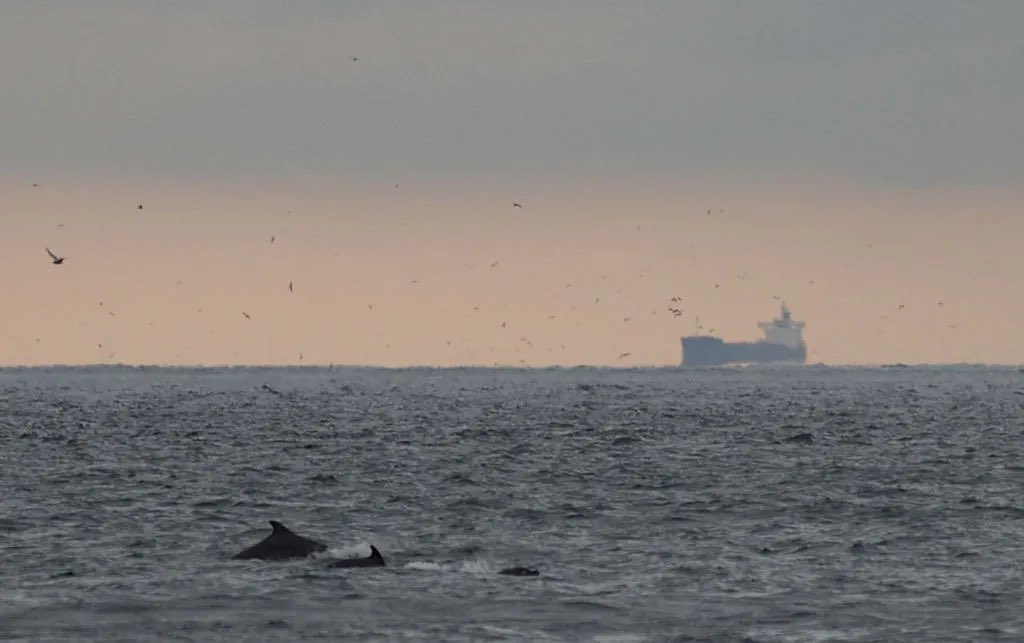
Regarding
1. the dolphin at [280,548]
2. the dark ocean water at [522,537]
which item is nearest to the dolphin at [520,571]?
the dark ocean water at [522,537]

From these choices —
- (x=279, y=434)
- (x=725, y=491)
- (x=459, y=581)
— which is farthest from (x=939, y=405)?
(x=459, y=581)

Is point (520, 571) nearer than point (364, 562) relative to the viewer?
Yes

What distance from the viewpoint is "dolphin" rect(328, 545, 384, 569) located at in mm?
35156

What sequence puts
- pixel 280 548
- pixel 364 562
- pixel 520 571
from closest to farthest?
pixel 520 571
pixel 364 562
pixel 280 548

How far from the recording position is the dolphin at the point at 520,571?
3409 centimetres

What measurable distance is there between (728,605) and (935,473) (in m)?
32.7

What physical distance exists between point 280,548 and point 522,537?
662cm

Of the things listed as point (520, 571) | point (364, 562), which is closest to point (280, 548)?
point (364, 562)

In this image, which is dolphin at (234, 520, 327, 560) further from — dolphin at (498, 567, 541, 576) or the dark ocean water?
dolphin at (498, 567, 541, 576)

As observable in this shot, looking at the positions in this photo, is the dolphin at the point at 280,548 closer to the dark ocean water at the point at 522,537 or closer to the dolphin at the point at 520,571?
the dark ocean water at the point at 522,537

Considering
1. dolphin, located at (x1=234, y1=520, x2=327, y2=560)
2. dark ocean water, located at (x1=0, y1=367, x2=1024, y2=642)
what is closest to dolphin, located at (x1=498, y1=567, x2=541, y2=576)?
dark ocean water, located at (x1=0, y1=367, x2=1024, y2=642)

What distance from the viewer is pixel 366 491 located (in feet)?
178

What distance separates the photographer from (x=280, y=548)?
36.6 meters

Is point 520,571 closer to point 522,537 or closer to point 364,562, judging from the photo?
point 364,562
